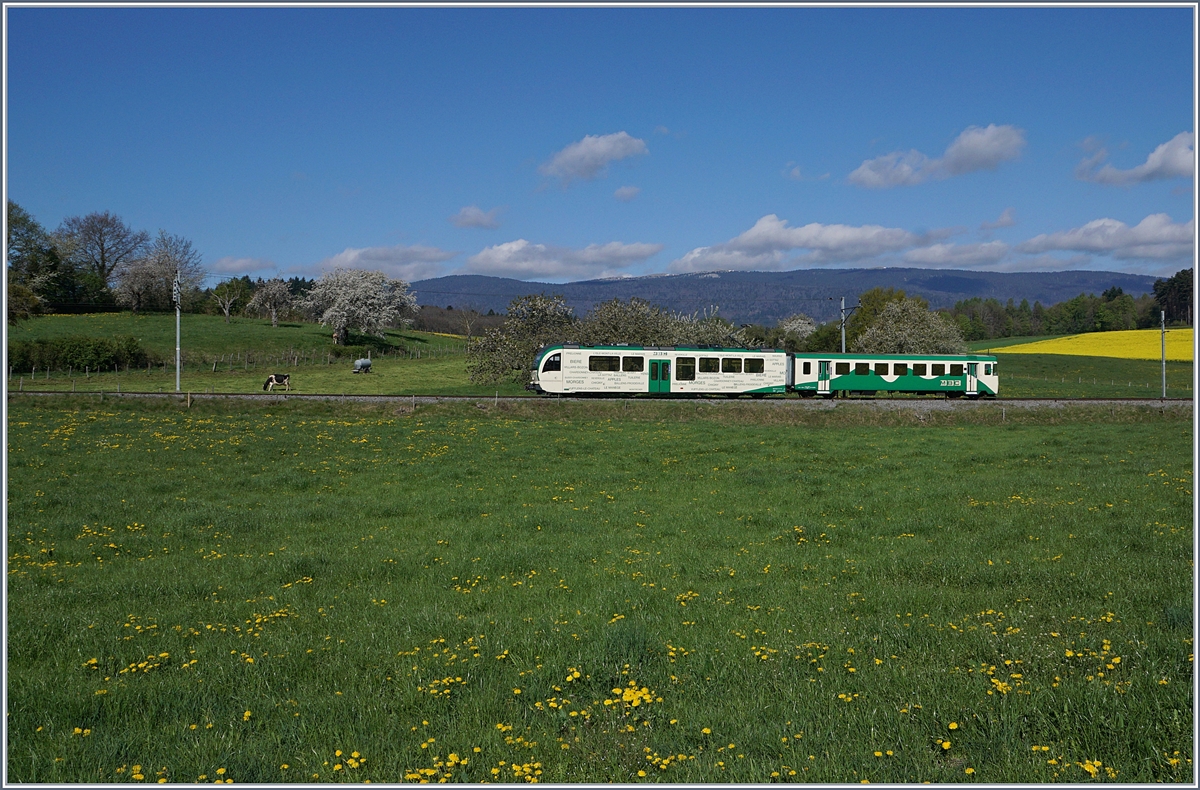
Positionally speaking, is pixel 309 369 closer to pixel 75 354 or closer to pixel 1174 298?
pixel 75 354

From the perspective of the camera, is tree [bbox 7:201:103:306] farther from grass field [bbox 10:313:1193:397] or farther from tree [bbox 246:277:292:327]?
tree [bbox 246:277:292:327]

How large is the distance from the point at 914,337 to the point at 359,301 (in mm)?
64667

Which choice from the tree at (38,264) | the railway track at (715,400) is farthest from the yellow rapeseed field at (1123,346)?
the tree at (38,264)

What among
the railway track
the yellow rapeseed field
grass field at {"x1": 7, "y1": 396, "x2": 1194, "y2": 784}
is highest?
the yellow rapeseed field

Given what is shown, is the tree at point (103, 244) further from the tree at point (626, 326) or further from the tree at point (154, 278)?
the tree at point (626, 326)

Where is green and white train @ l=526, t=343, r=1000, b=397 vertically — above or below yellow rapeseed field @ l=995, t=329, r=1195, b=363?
below

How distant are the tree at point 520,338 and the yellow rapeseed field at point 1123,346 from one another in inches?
2449

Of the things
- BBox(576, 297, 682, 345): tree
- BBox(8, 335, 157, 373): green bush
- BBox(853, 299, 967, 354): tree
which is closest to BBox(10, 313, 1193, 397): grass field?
BBox(8, 335, 157, 373): green bush

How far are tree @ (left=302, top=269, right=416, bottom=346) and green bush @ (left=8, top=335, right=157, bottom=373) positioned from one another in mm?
34154

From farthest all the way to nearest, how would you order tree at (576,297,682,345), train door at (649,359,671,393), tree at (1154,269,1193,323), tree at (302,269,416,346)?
tree at (302,269,416,346), tree at (1154,269,1193,323), tree at (576,297,682,345), train door at (649,359,671,393)

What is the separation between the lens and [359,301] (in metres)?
100

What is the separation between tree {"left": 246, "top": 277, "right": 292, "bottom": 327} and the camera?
11950 cm

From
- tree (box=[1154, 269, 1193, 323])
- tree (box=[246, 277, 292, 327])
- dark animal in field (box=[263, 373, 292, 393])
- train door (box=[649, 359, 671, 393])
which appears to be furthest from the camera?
tree (box=[246, 277, 292, 327])

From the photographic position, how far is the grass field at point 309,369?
2197 inches
